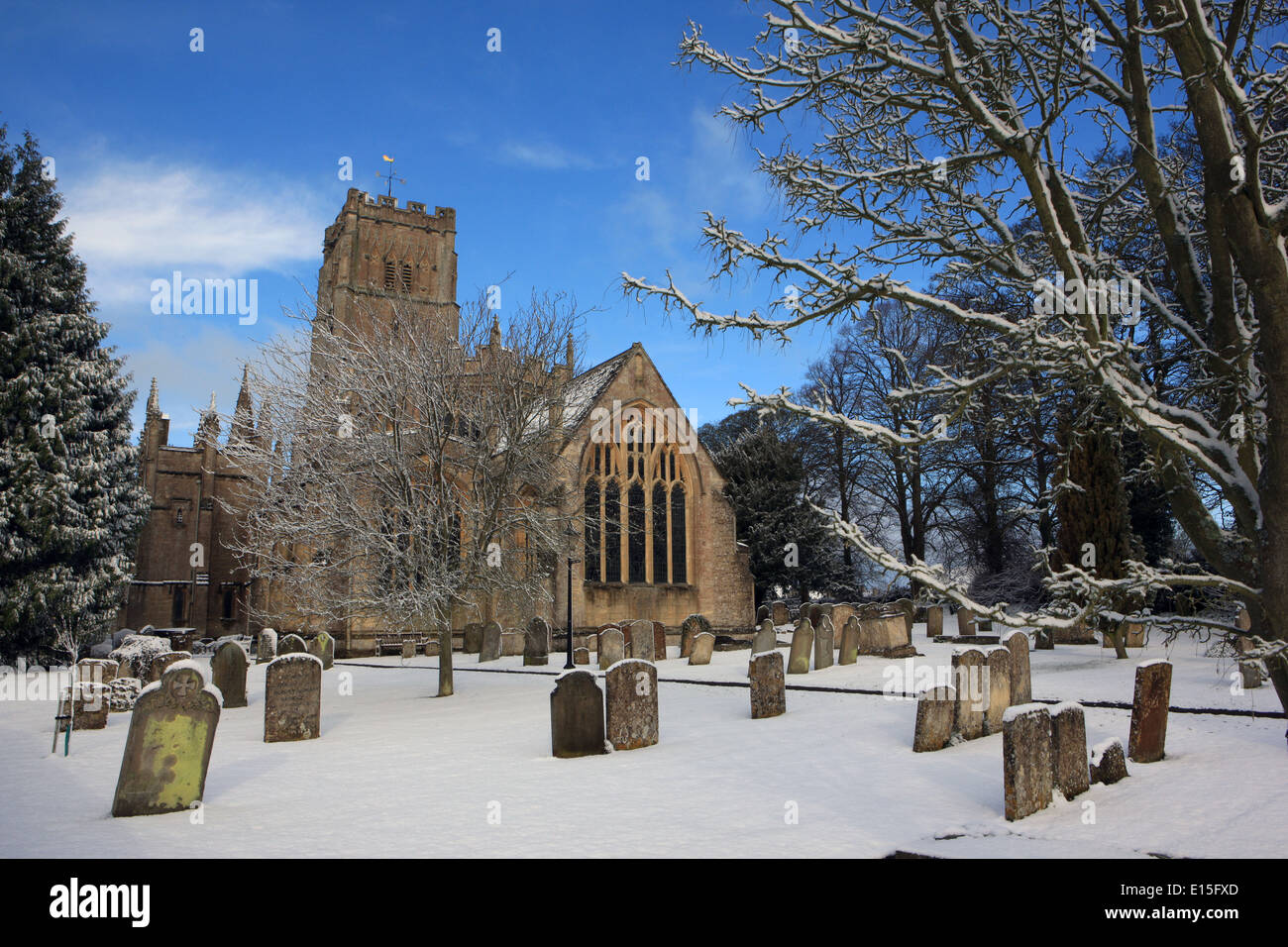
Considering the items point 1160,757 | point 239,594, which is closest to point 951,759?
point 1160,757

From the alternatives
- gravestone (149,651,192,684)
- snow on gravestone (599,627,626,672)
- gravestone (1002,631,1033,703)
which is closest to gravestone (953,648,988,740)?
gravestone (1002,631,1033,703)

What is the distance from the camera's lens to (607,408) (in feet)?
94.6

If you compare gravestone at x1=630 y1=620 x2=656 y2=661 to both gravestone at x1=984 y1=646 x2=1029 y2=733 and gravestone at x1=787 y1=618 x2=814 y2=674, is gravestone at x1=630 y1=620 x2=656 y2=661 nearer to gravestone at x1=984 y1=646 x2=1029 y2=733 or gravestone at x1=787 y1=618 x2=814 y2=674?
gravestone at x1=787 y1=618 x2=814 y2=674

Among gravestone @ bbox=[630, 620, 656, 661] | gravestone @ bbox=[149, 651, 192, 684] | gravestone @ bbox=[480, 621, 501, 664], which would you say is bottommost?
gravestone @ bbox=[480, 621, 501, 664]

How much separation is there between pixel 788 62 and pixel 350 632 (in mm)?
23973

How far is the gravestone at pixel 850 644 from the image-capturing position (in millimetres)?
15891

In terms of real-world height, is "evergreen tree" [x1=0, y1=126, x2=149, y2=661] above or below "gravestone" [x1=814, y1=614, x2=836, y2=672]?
above

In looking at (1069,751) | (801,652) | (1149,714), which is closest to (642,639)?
(801,652)

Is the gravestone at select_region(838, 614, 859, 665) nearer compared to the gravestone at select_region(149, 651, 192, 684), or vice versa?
the gravestone at select_region(149, 651, 192, 684)

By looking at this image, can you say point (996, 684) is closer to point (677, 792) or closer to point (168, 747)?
point (677, 792)

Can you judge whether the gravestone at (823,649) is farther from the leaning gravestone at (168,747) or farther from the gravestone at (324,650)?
the gravestone at (324,650)

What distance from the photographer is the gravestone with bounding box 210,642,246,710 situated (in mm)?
13633

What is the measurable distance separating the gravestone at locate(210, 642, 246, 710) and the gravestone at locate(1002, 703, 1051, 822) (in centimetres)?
1207

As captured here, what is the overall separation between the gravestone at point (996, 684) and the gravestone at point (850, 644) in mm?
6775
